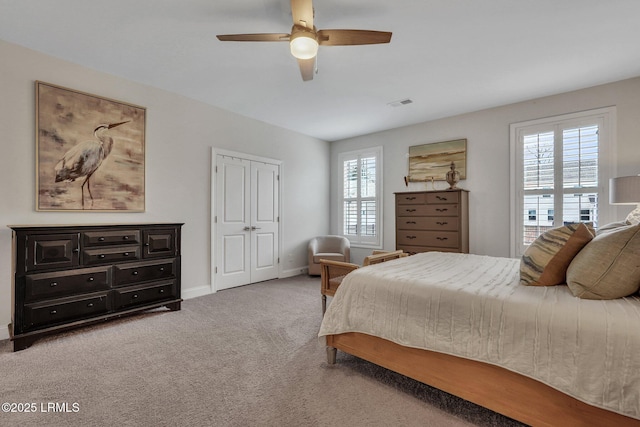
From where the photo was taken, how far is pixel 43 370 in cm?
218

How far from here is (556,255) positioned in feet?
5.58

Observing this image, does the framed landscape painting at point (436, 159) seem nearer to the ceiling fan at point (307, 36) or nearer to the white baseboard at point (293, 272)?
the white baseboard at point (293, 272)

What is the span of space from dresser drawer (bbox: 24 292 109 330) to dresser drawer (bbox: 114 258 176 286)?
209 mm

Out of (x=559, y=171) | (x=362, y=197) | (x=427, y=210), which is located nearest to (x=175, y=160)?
(x=362, y=197)

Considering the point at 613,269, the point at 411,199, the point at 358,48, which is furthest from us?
the point at 411,199

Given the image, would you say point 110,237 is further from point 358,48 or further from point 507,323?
point 507,323

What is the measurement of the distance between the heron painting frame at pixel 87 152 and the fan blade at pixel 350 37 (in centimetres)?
266

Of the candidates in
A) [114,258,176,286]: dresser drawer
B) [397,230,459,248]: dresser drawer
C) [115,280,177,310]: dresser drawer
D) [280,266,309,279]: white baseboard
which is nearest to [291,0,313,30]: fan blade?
[114,258,176,286]: dresser drawer

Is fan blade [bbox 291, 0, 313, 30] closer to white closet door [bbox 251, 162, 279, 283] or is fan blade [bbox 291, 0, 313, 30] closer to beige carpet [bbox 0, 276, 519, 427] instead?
beige carpet [bbox 0, 276, 519, 427]

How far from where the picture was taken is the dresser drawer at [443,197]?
4.24m

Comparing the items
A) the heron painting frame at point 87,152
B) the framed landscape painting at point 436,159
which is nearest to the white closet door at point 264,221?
the heron painting frame at point 87,152

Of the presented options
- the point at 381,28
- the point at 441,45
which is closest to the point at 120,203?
the point at 381,28

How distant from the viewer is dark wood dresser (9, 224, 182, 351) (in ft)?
8.29

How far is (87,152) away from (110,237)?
1.01m
